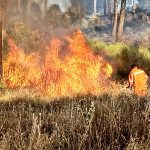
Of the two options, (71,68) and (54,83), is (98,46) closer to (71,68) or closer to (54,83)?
(71,68)

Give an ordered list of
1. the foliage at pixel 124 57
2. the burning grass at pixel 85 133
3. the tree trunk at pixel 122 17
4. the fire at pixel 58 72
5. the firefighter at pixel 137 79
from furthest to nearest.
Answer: the tree trunk at pixel 122 17 → the foliage at pixel 124 57 → the fire at pixel 58 72 → the firefighter at pixel 137 79 → the burning grass at pixel 85 133

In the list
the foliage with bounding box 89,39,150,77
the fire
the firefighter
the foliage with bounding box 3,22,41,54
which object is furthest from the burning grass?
the foliage with bounding box 3,22,41,54

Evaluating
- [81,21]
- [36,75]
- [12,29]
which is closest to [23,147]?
[36,75]

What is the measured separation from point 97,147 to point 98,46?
1529 cm

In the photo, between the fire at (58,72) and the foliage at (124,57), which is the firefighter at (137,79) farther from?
the foliage at (124,57)

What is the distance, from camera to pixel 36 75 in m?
14.0

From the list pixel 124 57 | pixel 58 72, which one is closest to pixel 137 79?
pixel 58 72

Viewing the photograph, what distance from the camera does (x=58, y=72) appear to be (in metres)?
13.4

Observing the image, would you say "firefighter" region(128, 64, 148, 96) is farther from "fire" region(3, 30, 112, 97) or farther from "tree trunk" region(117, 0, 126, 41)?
"tree trunk" region(117, 0, 126, 41)

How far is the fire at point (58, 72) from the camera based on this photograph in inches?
497

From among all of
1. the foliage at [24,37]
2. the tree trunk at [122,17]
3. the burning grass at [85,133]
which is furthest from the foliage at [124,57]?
the burning grass at [85,133]

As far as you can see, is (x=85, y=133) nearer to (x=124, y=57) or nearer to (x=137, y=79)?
A: (x=137, y=79)

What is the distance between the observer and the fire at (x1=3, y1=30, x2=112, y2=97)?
1262cm

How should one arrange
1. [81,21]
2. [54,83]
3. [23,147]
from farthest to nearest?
1. [81,21]
2. [54,83]
3. [23,147]
